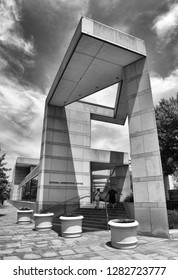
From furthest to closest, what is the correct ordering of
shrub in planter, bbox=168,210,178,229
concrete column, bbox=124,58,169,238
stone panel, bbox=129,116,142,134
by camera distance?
stone panel, bbox=129,116,142,134, shrub in planter, bbox=168,210,178,229, concrete column, bbox=124,58,169,238

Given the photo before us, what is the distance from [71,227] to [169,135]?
13.5 meters

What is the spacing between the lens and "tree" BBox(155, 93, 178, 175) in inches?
685

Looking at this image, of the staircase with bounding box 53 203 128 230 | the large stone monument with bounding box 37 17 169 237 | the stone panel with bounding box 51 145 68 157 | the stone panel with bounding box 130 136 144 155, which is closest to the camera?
the large stone monument with bounding box 37 17 169 237

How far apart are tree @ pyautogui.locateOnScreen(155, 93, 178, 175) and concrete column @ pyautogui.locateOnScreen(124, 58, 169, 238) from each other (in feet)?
24.3

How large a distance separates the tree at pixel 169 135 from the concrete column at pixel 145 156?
7419 mm

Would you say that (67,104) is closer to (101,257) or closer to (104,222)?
(104,222)

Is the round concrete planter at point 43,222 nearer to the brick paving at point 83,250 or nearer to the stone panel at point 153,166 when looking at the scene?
the brick paving at point 83,250

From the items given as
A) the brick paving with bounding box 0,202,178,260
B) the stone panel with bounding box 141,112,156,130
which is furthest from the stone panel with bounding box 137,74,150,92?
the brick paving with bounding box 0,202,178,260

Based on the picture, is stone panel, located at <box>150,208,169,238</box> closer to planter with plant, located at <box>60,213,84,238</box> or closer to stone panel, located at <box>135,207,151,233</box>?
stone panel, located at <box>135,207,151,233</box>

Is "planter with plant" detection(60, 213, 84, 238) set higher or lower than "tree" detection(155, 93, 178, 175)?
lower

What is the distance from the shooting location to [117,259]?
5.58 metres

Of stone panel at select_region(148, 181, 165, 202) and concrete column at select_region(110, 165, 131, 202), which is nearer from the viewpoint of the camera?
stone panel at select_region(148, 181, 165, 202)
